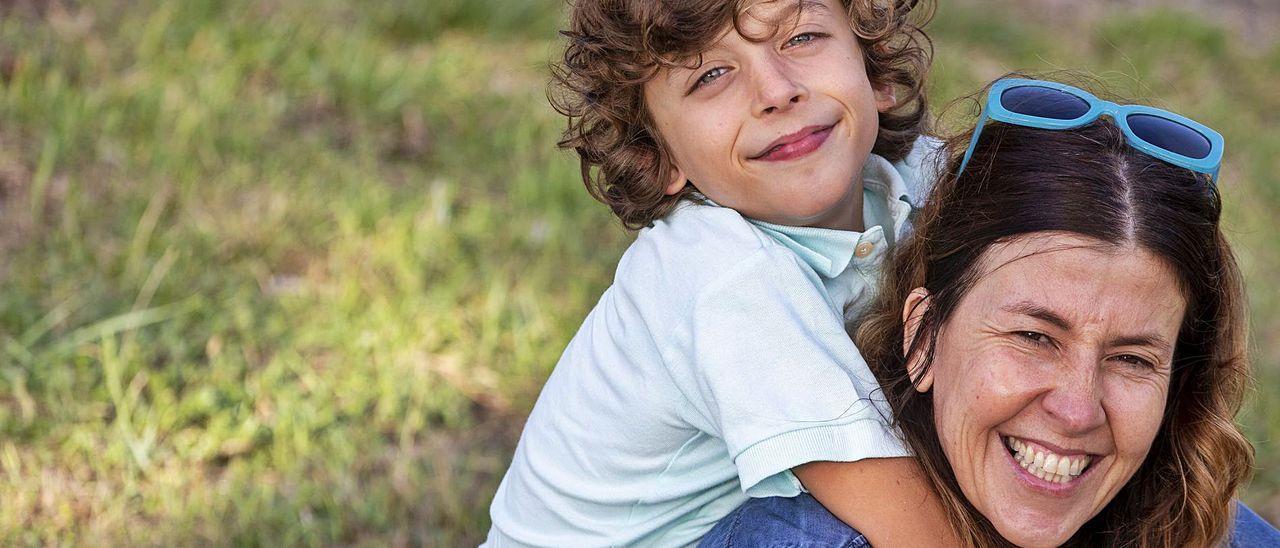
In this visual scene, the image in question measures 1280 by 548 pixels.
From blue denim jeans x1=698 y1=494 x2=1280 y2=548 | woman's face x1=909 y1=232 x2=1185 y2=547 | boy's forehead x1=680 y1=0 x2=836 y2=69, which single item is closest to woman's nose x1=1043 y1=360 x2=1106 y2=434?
woman's face x1=909 y1=232 x2=1185 y2=547

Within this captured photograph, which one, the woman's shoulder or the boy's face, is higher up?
the boy's face

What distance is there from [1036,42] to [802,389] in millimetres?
5141

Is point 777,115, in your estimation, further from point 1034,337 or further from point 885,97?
point 1034,337

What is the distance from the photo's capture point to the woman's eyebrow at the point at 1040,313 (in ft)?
6.51

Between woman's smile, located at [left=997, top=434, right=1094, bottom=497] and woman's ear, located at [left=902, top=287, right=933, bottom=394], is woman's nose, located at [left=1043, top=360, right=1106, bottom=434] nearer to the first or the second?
woman's smile, located at [left=997, top=434, right=1094, bottom=497]

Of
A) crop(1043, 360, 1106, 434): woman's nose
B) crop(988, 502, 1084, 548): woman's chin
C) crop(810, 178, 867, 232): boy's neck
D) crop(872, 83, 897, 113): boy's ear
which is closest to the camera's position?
crop(1043, 360, 1106, 434): woman's nose

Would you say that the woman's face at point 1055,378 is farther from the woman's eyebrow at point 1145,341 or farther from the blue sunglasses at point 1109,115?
the blue sunglasses at point 1109,115

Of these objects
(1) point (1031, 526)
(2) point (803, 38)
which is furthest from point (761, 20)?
(1) point (1031, 526)

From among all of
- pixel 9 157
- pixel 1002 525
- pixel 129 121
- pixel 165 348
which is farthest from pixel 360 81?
pixel 1002 525

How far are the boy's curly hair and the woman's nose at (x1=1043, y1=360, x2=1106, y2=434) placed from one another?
722 mm

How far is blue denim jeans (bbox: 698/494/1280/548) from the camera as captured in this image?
2111mm

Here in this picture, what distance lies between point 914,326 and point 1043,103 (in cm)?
42

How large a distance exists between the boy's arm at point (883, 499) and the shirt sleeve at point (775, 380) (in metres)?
0.03

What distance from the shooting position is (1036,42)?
6.66 metres
